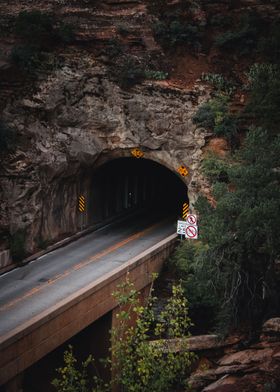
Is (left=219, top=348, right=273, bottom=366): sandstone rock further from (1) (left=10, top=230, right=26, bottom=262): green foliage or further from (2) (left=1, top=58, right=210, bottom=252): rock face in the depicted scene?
(2) (left=1, top=58, right=210, bottom=252): rock face

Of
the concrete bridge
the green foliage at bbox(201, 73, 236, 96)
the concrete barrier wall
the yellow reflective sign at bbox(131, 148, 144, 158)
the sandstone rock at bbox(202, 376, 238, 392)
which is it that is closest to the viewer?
the sandstone rock at bbox(202, 376, 238, 392)

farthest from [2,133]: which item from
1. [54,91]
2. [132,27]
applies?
[132,27]

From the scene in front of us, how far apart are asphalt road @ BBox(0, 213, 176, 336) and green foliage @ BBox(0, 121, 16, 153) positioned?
6573 mm

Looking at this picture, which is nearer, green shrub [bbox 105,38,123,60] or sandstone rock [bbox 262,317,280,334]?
sandstone rock [bbox 262,317,280,334]

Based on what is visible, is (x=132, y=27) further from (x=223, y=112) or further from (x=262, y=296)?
(x=262, y=296)

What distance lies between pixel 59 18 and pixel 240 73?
506 inches

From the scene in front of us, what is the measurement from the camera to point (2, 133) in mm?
28938

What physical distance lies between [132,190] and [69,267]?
1773 centimetres

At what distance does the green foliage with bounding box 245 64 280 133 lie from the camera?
2912 cm

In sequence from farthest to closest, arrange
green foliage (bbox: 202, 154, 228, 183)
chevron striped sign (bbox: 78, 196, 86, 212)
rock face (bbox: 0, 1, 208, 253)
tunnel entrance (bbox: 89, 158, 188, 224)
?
tunnel entrance (bbox: 89, 158, 188, 224) < chevron striped sign (bbox: 78, 196, 86, 212) < rock face (bbox: 0, 1, 208, 253) < green foliage (bbox: 202, 154, 228, 183)

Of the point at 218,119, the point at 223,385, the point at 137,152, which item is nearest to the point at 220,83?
the point at 218,119

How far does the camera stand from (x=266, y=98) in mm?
29359

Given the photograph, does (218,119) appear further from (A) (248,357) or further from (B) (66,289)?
(A) (248,357)

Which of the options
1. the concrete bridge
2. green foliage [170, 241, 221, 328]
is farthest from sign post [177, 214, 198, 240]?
the concrete bridge
